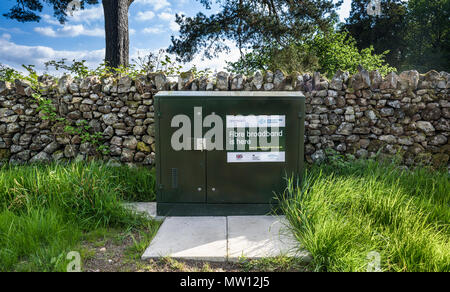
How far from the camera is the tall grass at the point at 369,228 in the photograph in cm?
261

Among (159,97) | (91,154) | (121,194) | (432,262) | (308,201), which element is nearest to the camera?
(432,262)

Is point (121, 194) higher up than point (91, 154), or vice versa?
point (91, 154)

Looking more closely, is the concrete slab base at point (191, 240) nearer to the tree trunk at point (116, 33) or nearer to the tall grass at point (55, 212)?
the tall grass at point (55, 212)

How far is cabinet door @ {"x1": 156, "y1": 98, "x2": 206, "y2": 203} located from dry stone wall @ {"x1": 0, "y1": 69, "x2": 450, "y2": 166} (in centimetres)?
188

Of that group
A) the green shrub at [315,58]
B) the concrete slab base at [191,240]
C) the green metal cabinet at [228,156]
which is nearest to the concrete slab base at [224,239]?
the concrete slab base at [191,240]

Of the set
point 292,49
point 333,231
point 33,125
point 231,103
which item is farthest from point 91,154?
point 292,49

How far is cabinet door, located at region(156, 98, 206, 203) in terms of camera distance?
373cm

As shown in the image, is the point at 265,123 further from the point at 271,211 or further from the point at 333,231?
the point at 333,231

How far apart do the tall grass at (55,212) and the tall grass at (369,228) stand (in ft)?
6.43

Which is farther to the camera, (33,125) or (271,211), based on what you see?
(33,125)

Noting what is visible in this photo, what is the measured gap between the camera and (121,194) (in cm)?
437

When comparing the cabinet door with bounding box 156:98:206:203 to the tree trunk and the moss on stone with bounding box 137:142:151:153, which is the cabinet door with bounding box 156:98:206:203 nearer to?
the moss on stone with bounding box 137:142:151:153

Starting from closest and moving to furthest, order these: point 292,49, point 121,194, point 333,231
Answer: point 333,231, point 121,194, point 292,49
